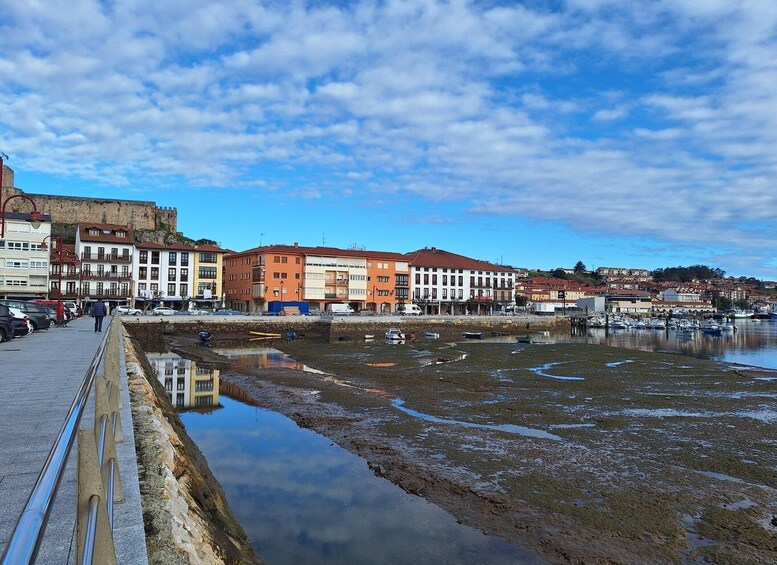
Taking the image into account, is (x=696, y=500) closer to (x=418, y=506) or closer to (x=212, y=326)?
(x=418, y=506)

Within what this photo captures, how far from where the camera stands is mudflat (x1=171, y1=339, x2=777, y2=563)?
11539 mm

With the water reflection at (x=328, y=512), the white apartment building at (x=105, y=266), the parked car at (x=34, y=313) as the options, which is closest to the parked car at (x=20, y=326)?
the parked car at (x=34, y=313)

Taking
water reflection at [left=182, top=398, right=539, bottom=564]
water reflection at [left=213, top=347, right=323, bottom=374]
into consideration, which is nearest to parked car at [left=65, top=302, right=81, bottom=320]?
water reflection at [left=213, top=347, right=323, bottom=374]

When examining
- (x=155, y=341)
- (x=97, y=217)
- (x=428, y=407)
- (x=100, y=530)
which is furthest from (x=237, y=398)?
(x=97, y=217)

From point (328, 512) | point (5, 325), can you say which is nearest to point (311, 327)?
point (5, 325)

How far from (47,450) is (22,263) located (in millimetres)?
80319

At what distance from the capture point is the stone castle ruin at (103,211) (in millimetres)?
108562

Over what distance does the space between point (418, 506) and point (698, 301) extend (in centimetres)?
21309

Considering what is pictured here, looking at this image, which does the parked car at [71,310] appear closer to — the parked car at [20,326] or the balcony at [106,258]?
the parked car at [20,326]

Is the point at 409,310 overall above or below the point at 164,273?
below

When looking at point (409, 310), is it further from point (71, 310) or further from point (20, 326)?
point (20, 326)

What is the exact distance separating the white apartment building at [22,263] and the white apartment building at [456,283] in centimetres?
5775

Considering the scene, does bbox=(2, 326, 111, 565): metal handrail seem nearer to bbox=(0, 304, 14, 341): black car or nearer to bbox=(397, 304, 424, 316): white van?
bbox=(0, 304, 14, 341): black car

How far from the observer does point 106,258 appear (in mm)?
83500
